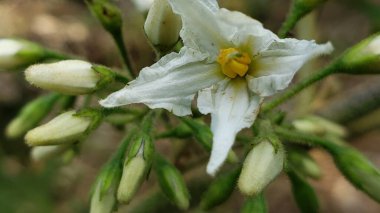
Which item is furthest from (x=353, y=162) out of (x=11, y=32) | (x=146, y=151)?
(x=11, y=32)

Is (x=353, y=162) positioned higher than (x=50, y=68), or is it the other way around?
(x=50, y=68)

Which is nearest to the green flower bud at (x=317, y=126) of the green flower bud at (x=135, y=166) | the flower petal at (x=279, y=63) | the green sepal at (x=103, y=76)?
the flower petal at (x=279, y=63)

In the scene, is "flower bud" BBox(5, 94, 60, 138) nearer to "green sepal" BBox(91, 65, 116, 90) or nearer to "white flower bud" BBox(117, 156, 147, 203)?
"green sepal" BBox(91, 65, 116, 90)

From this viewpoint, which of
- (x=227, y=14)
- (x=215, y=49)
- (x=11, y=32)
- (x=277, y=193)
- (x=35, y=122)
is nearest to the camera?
(x=227, y=14)

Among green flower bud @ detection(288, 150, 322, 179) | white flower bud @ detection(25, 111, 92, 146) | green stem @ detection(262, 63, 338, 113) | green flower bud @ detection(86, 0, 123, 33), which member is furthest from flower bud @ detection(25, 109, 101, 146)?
green flower bud @ detection(288, 150, 322, 179)

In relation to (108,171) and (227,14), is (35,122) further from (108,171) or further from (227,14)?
(227,14)

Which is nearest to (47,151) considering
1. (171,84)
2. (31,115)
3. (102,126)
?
(31,115)
